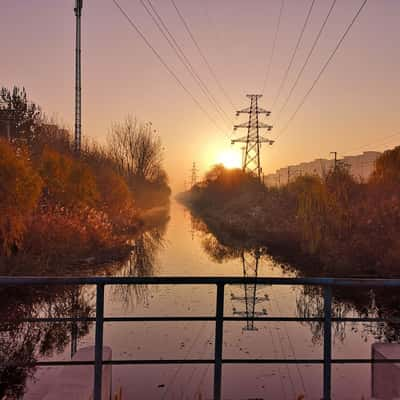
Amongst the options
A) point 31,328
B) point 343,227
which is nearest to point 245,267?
point 343,227

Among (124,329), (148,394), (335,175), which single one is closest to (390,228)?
(335,175)

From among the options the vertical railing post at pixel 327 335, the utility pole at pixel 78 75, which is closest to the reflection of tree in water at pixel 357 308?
the vertical railing post at pixel 327 335

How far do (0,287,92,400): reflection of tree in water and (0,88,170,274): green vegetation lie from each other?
1.14m

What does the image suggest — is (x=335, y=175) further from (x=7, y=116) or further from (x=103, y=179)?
(x=7, y=116)

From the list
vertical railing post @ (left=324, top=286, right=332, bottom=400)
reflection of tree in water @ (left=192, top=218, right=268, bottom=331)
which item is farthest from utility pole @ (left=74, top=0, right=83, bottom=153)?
vertical railing post @ (left=324, top=286, right=332, bottom=400)

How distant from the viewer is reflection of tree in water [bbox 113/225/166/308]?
34.9ft

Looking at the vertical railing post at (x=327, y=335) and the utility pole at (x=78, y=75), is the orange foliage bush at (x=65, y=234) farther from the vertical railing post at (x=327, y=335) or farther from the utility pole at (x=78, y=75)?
the vertical railing post at (x=327, y=335)

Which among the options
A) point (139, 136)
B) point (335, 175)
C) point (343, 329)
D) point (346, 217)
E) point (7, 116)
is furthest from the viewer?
point (139, 136)

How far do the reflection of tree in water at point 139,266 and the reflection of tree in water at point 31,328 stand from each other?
1.04 m

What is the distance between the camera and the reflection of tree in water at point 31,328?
5668mm

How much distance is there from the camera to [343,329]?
8.42 m

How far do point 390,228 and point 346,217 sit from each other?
207 cm

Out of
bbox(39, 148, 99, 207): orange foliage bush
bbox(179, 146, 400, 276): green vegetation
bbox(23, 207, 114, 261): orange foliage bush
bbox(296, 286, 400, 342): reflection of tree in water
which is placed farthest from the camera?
bbox(39, 148, 99, 207): orange foliage bush

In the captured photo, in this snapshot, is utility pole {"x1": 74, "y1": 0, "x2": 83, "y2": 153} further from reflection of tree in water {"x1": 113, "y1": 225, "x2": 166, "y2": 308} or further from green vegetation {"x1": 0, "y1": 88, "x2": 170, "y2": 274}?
reflection of tree in water {"x1": 113, "y1": 225, "x2": 166, "y2": 308}
